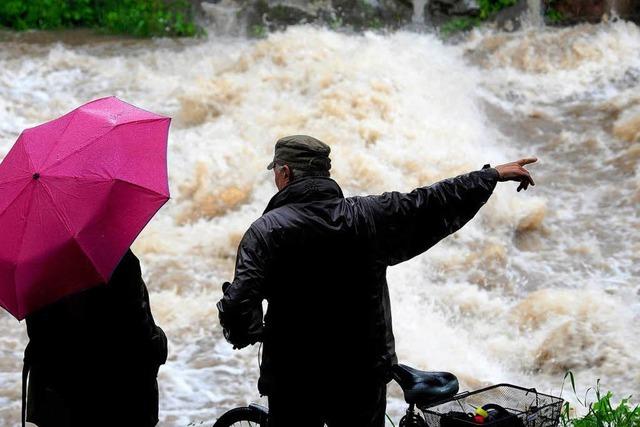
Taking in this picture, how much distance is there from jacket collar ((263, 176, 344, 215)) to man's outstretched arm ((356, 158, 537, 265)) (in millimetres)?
107

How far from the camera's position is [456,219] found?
288cm

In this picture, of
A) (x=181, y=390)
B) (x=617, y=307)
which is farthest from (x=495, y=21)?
(x=181, y=390)

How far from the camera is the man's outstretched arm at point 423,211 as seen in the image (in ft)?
9.29

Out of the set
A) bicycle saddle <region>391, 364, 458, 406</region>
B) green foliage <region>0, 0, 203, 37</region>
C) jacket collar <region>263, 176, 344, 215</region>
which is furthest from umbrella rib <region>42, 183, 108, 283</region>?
green foliage <region>0, 0, 203, 37</region>

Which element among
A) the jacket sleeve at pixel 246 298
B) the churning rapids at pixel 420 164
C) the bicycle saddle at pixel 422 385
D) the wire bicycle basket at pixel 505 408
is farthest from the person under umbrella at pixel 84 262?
the churning rapids at pixel 420 164

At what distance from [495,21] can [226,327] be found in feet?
38.8

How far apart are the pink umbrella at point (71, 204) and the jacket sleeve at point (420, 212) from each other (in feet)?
2.26

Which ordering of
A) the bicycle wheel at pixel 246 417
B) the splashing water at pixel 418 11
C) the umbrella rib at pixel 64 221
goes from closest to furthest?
the umbrella rib at pixel 64 221 → the bicycle wheel at pixel 246 417 → the splashing water at pixel 418 11

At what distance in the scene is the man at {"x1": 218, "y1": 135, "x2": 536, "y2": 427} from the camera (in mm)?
2738

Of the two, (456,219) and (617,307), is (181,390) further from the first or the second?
(456,219)

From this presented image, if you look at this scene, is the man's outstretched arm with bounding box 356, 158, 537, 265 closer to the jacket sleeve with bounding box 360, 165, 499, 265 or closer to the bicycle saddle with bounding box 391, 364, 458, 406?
the jacket sleeve with bounding box 360, 165, 499, 265

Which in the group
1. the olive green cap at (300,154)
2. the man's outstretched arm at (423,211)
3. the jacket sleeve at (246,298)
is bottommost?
the jacket sleeve at (246,298)

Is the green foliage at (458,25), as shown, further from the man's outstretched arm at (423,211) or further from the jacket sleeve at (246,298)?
the jacket sleeve at (246,298)

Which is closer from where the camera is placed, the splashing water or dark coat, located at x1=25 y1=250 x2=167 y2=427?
dark coat, located at x1=25 y1=250 x2=167 y2=427
